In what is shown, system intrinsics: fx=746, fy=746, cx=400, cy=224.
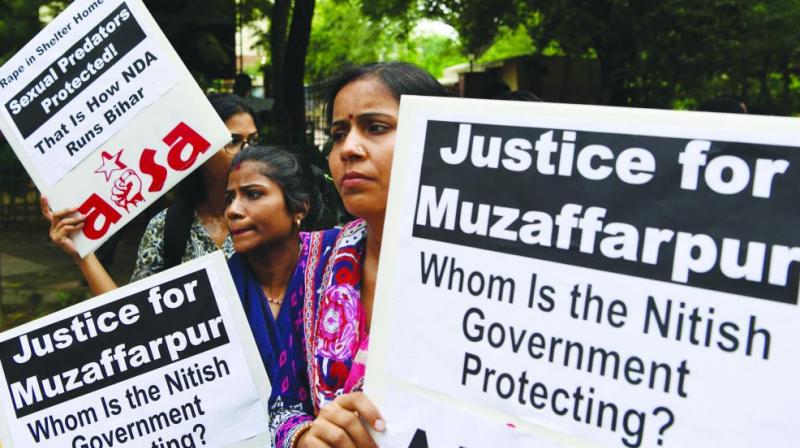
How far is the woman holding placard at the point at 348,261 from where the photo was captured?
67.7 inches

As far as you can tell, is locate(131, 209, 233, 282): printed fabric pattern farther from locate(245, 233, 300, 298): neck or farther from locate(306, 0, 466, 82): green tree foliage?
locate(306, 0, 466, 82): green tree foliage

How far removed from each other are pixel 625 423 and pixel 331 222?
2.49 meters

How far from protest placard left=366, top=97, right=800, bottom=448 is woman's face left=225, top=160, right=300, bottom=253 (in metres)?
1.10

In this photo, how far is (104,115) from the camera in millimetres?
2613

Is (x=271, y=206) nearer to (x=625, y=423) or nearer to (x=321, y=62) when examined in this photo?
(x=625, y=423)

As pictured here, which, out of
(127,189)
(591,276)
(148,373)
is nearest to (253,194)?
(127,189)

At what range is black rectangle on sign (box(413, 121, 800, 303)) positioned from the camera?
1.18 metres

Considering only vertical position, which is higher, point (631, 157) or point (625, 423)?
point (631, 157)

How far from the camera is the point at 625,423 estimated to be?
125cm

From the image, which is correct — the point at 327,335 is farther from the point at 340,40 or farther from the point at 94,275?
the point at 340,40

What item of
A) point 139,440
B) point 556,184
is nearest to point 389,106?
point 556,184

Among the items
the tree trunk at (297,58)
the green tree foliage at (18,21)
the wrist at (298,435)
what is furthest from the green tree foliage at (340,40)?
the wrist at (298,435)

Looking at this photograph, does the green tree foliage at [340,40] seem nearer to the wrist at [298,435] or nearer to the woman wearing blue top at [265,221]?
the woman wearing blue top at [265,221]

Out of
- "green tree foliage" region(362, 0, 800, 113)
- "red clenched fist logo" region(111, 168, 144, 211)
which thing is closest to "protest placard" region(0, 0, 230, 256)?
"red clenched fist logo" region(111, 168, 144, 211)
